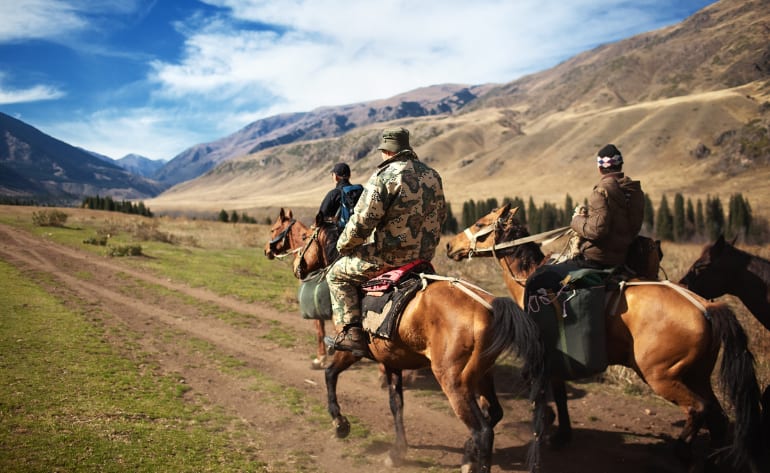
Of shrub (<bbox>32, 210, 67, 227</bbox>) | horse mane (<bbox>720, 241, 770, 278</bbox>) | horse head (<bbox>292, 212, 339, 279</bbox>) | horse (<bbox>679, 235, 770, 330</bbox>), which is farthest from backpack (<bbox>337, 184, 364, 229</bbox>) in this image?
shrub (<bbox>32, 210, 67, 227</bbox>)

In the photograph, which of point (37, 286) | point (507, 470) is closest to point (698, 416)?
point (507, 470)

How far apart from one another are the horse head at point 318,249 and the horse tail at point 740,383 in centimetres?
580

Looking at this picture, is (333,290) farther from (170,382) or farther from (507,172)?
(507,172)

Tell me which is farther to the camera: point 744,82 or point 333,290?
point 744,82

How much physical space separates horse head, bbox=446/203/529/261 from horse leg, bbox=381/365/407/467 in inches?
99.7

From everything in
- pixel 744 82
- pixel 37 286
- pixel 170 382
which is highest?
pixel 744 82

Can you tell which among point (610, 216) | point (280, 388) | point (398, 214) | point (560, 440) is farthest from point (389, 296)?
point (280, 388)

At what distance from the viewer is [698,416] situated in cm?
516

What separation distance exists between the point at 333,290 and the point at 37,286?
1143cm

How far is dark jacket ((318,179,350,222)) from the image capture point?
27.8 feet

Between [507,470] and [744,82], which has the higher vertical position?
[744,82]

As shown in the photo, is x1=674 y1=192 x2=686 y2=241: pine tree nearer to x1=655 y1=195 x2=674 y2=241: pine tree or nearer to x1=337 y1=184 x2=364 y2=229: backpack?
x1=655 y1=195 x2=674 y2=241: pine tree

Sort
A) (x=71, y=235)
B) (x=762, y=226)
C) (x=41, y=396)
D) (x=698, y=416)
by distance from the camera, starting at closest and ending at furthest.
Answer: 1. (x=698, y=416)
2. (x=41, y=396)
3. (x=71, y=235)
4. (x=762, y=226)

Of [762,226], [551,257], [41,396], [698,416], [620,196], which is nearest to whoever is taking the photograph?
[698,416]
